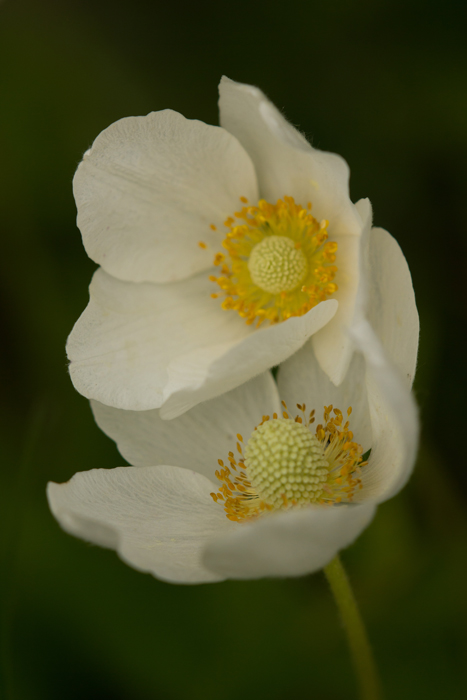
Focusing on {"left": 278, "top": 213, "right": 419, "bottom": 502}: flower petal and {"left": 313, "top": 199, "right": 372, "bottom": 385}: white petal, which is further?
{"left": 313, "top": 199, "right": 372, "bottom": 385}: white petal

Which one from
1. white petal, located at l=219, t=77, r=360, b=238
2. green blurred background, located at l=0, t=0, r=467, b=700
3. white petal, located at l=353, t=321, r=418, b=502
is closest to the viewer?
white petal, located at l=353, t=321, r=418, b=502

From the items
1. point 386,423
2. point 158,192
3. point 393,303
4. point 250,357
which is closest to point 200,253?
point 158,192

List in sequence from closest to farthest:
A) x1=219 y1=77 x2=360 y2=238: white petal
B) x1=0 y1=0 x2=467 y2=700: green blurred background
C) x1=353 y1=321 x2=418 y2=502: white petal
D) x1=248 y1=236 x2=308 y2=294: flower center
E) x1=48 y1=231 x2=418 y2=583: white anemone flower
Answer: x1=353 y1=321 x2=418 y2=502: white petal → x1=48 y1=231 x2=418 y2=583: white anemone flower → x1=219 y1=77 x2=360 y2=238: white petal → x1=248 y1=236 x2=308 y2=294: flower center → x1=0 y1=0 x2=467 y2=700: green blurred background

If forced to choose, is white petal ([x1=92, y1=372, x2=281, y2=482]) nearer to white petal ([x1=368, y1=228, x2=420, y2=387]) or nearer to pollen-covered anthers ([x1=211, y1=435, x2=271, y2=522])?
pollen-covered anthers ([x1=211, y1=435, x2=271, y2=522])

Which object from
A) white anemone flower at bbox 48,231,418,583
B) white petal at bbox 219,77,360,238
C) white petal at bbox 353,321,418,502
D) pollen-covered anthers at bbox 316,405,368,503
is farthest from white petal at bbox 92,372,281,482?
white petal at bbox 219,77,360,238

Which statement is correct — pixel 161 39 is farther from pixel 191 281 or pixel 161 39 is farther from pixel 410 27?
pixel 191 281

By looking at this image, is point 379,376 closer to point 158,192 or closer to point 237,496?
point 237,496
